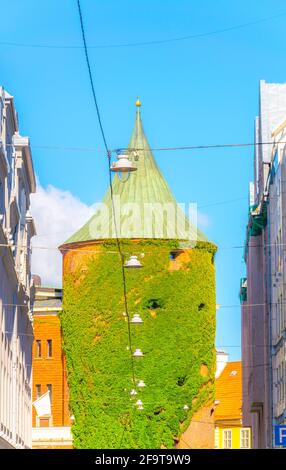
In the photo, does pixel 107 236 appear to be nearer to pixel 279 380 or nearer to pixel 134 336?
pixel 134 336

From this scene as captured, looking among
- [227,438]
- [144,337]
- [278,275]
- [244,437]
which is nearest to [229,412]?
[227,438]

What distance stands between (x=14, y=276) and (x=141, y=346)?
2420 cm

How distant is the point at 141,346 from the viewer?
6178 cm

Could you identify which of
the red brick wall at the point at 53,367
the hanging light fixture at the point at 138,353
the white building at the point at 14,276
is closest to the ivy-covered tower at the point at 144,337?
the hanging light fixture at the point at 138,353

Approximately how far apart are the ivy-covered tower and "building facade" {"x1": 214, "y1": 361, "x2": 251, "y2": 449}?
22.4 m

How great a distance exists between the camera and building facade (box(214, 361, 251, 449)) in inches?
3447

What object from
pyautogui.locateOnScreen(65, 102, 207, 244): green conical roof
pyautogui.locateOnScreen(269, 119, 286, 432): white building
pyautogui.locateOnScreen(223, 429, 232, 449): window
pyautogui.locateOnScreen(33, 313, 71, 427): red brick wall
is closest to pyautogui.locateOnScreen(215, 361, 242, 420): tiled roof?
pyautogui.locateOnScreen(223, 429, 232, 449): window

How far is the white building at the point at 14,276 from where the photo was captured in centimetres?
3450

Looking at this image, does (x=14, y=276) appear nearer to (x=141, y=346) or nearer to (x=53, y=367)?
(x=141, y=346)

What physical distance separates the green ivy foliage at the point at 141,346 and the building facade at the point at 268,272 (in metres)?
2.66

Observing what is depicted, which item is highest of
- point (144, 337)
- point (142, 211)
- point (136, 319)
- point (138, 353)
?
point (142, 211)

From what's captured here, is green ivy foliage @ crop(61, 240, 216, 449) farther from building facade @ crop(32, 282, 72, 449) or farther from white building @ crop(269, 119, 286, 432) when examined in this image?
white building @ crop(269, 119, 286, 432)
